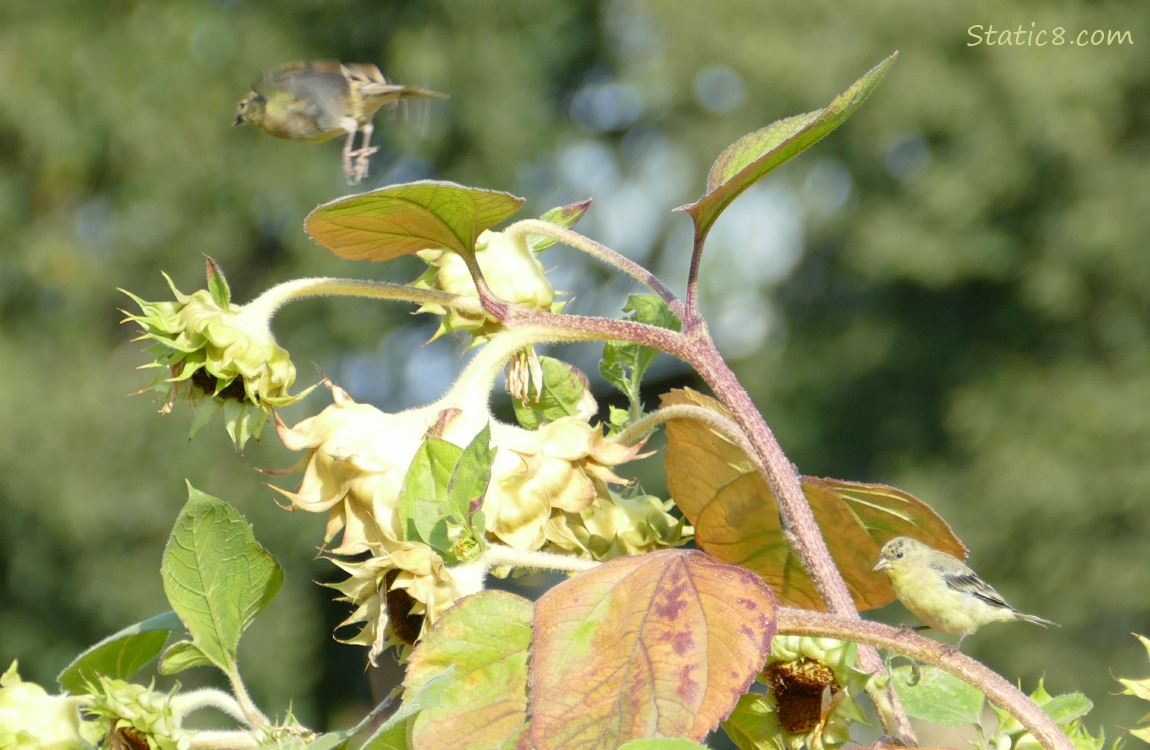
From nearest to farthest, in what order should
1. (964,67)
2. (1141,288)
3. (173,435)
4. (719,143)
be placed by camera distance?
(173,435), (1141,288), (964,67), (719,143)

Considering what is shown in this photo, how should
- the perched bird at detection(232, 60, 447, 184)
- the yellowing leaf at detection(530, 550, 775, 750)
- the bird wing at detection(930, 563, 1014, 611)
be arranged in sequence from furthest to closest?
the perched bird at detection(232, 60, 447, 184)
the bird wing at detection(930, 563, 1014, 611)
the yellowing leaf at detection(530, 550, 775, 750)

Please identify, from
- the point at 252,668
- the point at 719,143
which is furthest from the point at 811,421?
the point at 252,668

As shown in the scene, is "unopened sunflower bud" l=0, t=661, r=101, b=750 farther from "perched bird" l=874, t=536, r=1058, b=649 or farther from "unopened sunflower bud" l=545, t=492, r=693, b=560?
"perched bird" l=874, t=536, r=1058, b=649

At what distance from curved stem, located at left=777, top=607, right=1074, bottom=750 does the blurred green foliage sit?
14.5 feet

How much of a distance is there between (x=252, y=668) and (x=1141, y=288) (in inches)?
169

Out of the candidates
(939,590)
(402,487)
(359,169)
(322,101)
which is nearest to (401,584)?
(402,487)

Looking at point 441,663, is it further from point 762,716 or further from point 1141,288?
point 1141,288

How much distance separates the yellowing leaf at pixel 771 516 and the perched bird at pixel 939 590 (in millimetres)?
11

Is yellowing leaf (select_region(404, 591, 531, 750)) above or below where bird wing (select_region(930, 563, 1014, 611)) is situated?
above

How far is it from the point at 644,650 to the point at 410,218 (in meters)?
0.21

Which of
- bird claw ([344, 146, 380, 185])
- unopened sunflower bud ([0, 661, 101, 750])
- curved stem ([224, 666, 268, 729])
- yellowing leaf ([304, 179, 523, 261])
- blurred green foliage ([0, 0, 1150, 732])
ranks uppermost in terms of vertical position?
yellowing leaf ([304, 179, 523, 261])

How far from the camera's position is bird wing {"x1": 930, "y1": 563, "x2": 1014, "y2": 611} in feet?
2.07

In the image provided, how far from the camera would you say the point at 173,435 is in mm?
4922

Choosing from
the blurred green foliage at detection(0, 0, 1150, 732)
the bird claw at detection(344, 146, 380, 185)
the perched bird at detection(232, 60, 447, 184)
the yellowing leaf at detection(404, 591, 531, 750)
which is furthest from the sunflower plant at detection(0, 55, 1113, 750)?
the blurred green foliage at detection(0, 0, 1150, 732)
